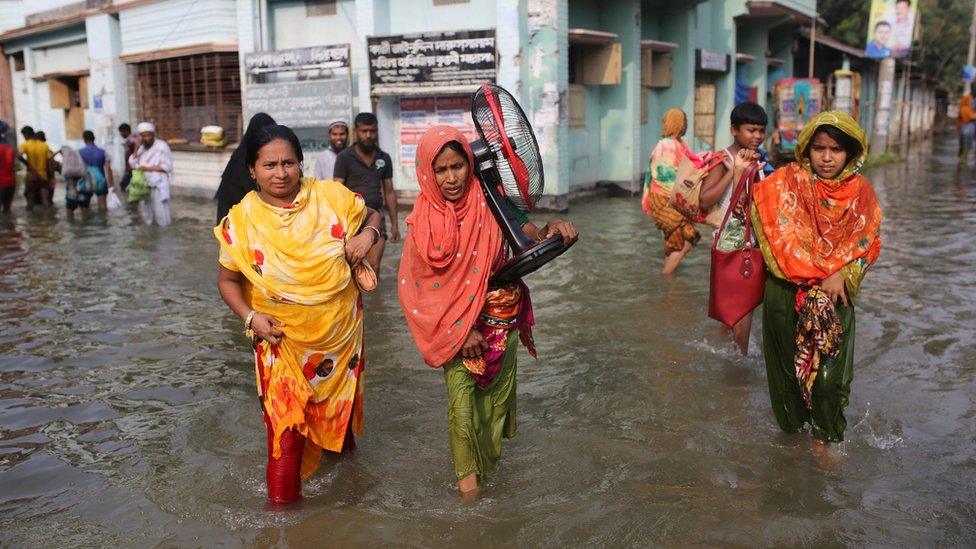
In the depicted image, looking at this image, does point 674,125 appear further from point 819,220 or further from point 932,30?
point 932,30

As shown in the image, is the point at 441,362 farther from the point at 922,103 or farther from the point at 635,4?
the point at 922,103

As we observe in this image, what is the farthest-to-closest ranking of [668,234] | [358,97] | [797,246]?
[358,97] < [668,234] < [797,246]

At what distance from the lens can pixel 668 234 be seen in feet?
27.0

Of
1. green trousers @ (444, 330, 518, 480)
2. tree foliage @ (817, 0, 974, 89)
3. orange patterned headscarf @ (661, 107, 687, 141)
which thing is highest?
tree foliage @ (817, 0, 974, 89)

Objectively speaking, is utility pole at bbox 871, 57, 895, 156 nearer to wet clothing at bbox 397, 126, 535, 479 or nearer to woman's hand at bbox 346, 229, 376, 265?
wet clothing at bbox 397, 126, 535, 479

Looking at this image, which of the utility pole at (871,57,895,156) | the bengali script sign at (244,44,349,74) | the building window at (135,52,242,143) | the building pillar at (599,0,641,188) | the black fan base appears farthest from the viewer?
the utility pole at (871,57,895,156)

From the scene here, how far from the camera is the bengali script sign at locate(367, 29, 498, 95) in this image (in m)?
13.1

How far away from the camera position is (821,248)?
3.87 metres

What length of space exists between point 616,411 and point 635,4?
11805 millimetres

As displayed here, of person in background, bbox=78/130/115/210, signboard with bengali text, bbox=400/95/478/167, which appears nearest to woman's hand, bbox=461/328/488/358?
signboard with bengali text, bbox=400/95/478/167

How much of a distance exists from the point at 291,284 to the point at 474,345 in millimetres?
769

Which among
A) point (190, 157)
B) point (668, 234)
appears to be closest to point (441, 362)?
point (668, 234)

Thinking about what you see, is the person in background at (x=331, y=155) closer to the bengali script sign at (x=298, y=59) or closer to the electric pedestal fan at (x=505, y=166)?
the electric pedestal fan at (x=505, y=166)

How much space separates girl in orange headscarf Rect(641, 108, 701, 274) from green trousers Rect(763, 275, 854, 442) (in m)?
3.62
